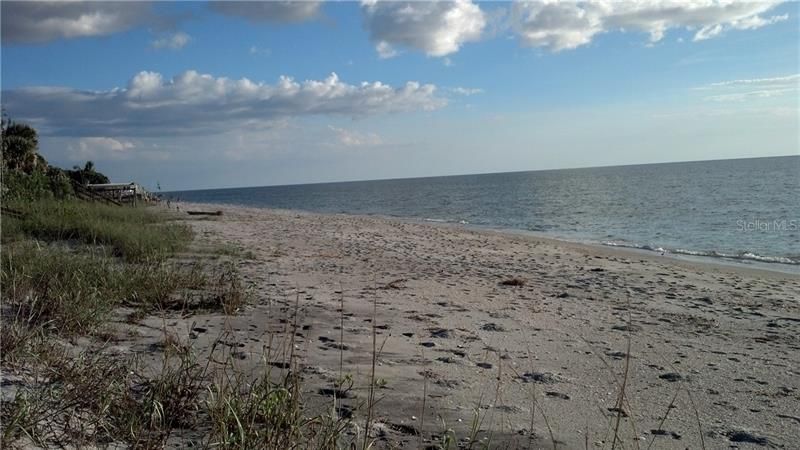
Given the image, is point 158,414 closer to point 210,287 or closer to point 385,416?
point 385,416

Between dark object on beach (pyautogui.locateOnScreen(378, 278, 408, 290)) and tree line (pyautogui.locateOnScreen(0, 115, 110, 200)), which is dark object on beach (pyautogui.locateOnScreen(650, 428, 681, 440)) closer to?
dark object on beach (pyautogui.locateOnScreen(378, 278, 408, 290))

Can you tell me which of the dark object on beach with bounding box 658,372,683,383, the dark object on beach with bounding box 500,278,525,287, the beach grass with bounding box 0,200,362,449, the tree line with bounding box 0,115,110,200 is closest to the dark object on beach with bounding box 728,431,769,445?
the dark object on beach with bounding box 658,372,683,383

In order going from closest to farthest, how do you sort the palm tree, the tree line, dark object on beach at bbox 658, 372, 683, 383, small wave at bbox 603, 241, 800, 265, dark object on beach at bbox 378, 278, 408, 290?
dark object on beach at bbox 658, 372, 683, 383, dark object on beach at bbox 378, 278, 408, 290, the tree line, small wave at bbox 603, 241, 800, 265, the palm tree

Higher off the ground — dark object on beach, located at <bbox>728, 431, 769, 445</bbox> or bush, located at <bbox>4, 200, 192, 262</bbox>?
bush, located at <bbox>4, 200, 192, 262</bbox>

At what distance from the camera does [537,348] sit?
6219mm

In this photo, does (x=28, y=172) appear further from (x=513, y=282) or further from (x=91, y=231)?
(x=513, y=282)

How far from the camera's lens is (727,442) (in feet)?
13.3

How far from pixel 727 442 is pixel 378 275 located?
25.7 feet
